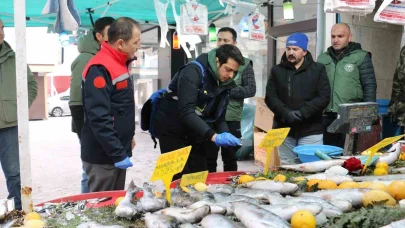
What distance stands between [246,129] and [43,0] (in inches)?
152

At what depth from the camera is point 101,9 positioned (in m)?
7.97

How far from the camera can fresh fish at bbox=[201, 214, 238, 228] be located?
65.8 inches

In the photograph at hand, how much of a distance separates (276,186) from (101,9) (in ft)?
21.5

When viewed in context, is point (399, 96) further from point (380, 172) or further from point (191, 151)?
point (191, 151)

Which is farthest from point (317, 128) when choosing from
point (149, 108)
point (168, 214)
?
point (168, 214)

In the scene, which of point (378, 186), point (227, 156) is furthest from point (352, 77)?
point (378, 186)

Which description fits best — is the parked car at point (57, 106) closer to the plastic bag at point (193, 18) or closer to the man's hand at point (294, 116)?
the plastic bag at point (193, 18)

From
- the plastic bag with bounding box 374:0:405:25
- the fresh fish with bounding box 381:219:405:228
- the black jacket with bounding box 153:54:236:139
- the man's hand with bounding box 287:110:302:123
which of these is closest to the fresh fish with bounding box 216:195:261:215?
the fresh fish with bounding box 381:219:405:228

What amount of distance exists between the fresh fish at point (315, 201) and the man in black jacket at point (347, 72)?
8.92ft

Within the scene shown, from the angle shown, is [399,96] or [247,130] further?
[247,130]

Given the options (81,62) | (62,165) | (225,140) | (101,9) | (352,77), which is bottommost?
(62,165)

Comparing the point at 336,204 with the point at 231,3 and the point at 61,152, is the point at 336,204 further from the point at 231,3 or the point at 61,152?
the point at 61,152

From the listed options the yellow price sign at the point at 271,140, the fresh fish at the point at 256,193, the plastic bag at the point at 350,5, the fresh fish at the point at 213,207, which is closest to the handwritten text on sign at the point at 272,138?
the yellow price sign at the point at 271,140

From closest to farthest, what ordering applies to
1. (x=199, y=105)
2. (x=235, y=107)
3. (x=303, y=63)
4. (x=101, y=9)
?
(x=199, y=105), (x=303, y=63), (x=235, y=107), (x=101, y=9)
